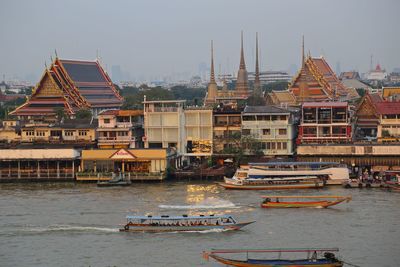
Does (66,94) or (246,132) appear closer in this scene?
(246,132)

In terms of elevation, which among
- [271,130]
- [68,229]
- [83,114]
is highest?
[83,114]

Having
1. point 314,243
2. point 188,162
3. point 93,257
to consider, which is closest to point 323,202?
point 314,243

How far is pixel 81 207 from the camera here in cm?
4275

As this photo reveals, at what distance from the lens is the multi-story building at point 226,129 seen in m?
57.1

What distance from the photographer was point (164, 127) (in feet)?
189

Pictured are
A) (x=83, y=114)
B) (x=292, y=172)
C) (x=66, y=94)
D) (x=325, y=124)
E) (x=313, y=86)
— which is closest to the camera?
(x=292, y=172)

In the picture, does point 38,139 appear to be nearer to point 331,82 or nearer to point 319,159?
point 319,159

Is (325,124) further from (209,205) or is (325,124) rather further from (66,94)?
(66,94)

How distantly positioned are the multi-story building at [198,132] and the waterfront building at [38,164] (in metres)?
7.37

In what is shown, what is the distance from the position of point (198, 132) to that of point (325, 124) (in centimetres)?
823

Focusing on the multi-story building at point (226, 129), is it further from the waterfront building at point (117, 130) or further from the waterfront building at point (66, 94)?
the waterfront building at point (66, 94)

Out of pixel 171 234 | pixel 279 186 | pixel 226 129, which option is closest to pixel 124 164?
pixel 226 129

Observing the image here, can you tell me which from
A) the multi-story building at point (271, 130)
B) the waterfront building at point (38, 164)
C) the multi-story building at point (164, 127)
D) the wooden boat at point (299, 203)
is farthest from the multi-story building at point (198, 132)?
the wooden boat at point (299, 203)

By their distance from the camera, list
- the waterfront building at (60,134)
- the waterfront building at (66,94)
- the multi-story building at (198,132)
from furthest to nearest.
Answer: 1. the waterfront building at (66,94)
2. the waterfront building at (60,134)
3. the multi-story building at (198,132)
